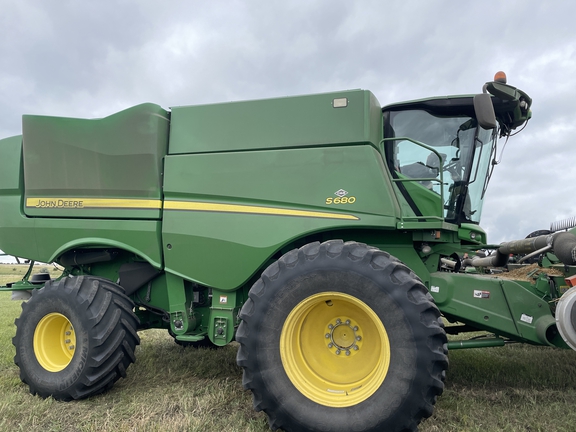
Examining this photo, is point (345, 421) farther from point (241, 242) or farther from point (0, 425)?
point (0, 425)

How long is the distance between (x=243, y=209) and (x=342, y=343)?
1466 mm

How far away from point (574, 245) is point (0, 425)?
16.4ft

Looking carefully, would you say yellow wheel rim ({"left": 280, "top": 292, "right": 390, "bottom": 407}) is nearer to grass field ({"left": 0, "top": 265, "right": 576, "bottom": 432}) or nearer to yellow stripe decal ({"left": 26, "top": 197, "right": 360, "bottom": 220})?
grass field ({"left": 0, "top": 265, "right": 576, "bottom": 432})

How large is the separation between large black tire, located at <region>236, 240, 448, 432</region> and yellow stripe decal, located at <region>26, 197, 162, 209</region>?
1.65 m

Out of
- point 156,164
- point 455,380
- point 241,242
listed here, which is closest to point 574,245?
point 455,380

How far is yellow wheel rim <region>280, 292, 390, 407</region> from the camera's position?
3.04 meters

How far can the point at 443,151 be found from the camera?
4.05m

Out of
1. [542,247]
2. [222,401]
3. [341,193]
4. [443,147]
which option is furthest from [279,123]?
[542,247]

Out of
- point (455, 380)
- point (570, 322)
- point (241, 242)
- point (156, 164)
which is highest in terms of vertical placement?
point (156, 164)

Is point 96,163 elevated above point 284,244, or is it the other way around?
point 96,163

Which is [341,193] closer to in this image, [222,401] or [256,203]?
[256,203]

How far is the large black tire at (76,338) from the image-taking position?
3.72 m

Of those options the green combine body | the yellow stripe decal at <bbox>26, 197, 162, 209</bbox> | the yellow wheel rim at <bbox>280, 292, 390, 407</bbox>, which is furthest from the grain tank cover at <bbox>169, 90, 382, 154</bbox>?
the yellow wheel rim at <bbox>280, 292, 390, 407</bbox>

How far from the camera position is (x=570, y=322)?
10.4 ft
